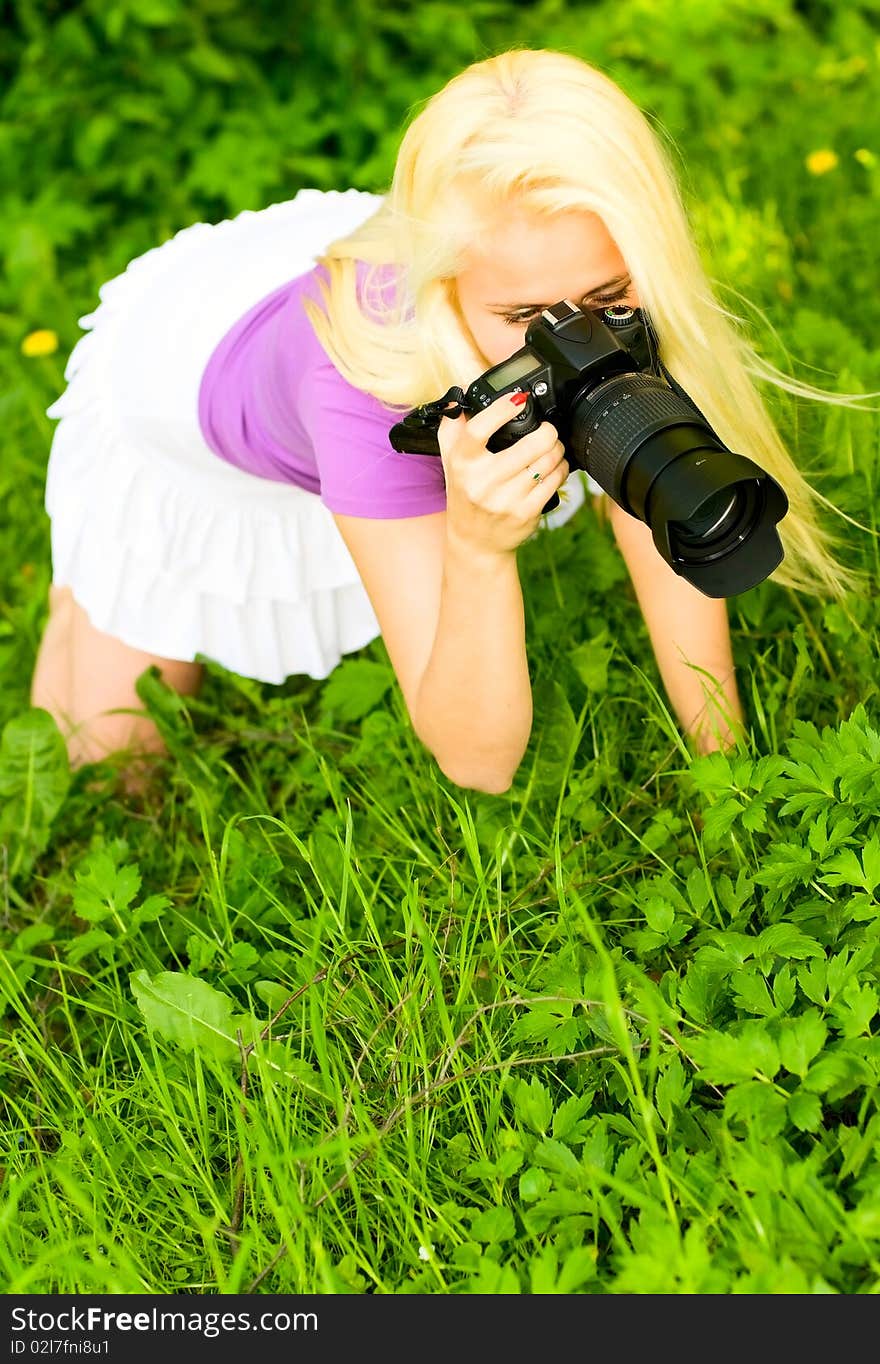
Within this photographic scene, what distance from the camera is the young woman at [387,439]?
1.41 meters

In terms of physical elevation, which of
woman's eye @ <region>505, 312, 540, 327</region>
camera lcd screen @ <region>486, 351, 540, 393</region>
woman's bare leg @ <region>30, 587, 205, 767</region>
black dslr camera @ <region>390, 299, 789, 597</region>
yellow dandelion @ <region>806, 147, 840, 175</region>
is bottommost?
woman's bare leg @ <region>30, 587, 205, 767</region>

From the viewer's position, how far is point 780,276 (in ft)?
8.88

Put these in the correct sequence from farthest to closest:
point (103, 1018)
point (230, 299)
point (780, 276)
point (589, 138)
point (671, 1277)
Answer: point (780, 276), point (230, 299), point (103, 1018), point (589, 138), point (671, 1277)

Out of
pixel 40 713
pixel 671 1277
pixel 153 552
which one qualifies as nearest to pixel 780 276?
pixel 153 552

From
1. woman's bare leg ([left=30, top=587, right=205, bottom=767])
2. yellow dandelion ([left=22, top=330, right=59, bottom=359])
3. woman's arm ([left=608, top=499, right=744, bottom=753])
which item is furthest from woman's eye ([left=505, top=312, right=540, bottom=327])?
yellow dandelion ([left=22, top=330, right=59, bottom=359])

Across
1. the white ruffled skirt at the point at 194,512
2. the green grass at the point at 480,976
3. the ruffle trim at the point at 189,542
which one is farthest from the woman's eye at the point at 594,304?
the ruffle trim at the point at 189,542

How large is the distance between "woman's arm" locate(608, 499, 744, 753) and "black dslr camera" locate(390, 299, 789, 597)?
315mm

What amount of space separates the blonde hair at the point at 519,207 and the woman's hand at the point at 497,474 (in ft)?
0.54

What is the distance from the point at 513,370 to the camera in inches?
52.8

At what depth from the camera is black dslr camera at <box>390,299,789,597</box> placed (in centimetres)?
127

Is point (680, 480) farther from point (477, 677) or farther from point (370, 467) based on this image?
point (370, 467)

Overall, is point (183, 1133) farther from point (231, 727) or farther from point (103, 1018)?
point (231, 727)

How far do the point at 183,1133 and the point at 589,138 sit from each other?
1.09 m

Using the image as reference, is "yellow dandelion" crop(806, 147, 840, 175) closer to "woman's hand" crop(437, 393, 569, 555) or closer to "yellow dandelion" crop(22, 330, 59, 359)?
"yellow dandelion" crop(22, 330, 59, 359)
